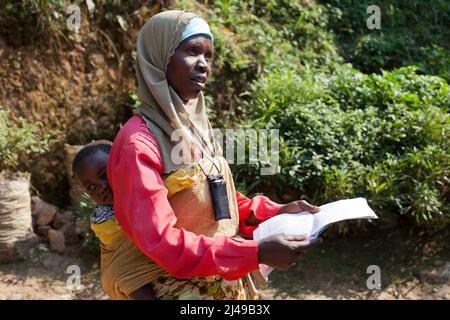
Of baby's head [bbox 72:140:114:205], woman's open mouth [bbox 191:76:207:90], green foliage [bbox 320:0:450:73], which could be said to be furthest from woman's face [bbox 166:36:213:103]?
green foliage [bbox 320:0:450:73]

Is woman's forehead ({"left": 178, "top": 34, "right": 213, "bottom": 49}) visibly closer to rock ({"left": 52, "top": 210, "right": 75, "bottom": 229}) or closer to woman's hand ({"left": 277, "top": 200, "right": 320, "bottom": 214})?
woman's hand ({"left": 277, "top": 200, "right": 320, "bottom": 214})

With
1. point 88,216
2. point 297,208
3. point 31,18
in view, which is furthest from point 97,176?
point 31,18

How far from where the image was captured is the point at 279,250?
1.95m

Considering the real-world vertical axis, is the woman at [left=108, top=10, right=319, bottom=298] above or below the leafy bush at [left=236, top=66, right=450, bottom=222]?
above

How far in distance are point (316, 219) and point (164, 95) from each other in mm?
670

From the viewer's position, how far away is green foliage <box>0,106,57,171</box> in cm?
522

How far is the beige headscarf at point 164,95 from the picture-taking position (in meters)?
2.12

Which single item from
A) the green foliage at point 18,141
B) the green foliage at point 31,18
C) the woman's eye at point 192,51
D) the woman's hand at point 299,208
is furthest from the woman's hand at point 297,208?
the green foliage at point 31,18

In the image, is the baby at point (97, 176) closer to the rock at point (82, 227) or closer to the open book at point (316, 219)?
the open book at point (316, 219)

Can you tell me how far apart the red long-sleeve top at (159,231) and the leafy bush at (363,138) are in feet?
10.6

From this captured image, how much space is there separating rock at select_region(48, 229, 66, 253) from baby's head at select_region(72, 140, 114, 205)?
2.77 m

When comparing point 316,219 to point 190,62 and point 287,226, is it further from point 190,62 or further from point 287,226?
point 190,62

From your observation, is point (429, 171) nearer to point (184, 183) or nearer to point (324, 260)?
point (324, 260)
